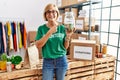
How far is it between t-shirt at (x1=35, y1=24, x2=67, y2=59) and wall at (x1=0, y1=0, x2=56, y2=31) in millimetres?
2406

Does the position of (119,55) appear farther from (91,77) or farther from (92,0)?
(92,0)

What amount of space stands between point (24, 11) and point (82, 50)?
7.61 feet

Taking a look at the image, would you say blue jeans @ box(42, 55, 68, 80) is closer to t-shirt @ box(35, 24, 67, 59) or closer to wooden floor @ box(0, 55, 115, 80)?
t-shirt @ box(35, 24, 67, 59)

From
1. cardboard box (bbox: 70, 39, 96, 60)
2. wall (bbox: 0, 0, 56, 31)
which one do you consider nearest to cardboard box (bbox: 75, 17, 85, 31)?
cardboard box (bbox: 70, 39, 96, 60)

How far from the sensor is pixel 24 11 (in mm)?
4043

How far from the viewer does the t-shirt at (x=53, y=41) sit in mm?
1735

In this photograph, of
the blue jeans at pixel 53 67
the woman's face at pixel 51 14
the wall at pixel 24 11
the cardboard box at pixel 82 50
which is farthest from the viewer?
the wall at pixel 24 11

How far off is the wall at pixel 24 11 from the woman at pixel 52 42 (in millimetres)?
2404

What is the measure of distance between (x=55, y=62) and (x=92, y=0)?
1.57 metres

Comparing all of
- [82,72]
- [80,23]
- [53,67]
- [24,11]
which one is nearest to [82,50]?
[82,72]

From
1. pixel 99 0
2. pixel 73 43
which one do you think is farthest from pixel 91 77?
pixel 99 0

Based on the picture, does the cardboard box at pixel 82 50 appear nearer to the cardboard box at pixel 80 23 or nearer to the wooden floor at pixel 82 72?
the wooden floor at pixel 82 72

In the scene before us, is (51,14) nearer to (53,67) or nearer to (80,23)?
(53,67)

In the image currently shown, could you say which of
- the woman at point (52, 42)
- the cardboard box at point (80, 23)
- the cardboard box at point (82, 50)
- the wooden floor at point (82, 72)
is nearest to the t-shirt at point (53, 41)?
the woman at point (52, 42)
